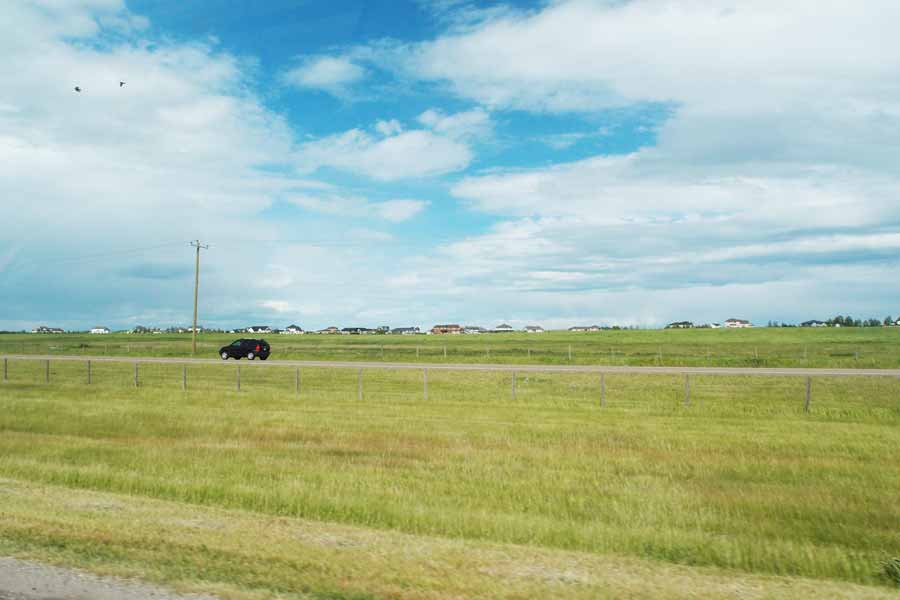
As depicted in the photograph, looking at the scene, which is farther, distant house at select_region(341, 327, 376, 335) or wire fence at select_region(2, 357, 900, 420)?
distant house at select_region(341, 327, 376, 335)

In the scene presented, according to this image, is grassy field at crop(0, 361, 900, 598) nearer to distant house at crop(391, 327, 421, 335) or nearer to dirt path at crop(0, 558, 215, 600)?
dirt path at crop(0, 558, 215, 600)

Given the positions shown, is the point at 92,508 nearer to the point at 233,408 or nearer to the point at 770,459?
the point at 770,459

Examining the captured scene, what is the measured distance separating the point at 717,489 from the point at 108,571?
10833 millimetres

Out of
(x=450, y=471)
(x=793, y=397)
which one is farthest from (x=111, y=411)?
(x=793, y=397)

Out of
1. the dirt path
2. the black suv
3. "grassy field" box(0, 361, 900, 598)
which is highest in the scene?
the black suv

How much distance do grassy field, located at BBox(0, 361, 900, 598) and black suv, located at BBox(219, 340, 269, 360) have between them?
30211mm

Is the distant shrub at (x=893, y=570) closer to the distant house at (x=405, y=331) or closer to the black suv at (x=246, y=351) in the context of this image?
the black suv at (x=246, y=351)

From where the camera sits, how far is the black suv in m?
58.9

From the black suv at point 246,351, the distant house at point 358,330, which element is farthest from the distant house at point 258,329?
the black suv at point 246,351

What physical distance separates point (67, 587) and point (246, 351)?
54.6 metres

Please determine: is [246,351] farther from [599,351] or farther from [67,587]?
[67,587]

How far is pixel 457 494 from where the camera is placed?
42.3 feet

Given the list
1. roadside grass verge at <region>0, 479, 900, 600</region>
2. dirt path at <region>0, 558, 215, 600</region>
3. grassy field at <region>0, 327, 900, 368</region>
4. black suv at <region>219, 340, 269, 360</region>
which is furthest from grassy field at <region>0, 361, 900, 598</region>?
black suv at <region>219, 340, 269, 360</region>

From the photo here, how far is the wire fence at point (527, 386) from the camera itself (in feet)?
92.7
